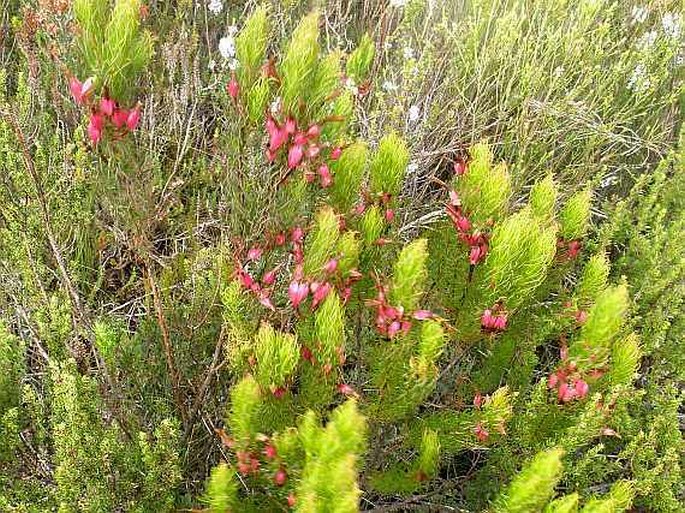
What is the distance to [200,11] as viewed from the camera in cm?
330

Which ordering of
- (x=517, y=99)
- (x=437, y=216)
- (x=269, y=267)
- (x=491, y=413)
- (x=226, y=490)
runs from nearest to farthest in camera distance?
(x=226, y=490) → (x=491, y=413) → (x=269, y=267) → (x=437, y=216) → (x=517, y=99)

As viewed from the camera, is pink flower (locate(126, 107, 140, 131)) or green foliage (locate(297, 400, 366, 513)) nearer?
green foliage (locate(297, 400, 366, 513))

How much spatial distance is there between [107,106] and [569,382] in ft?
3.93

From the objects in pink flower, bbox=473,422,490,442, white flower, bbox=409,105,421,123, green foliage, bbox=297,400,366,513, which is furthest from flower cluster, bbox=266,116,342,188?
white flower, bbox=409,105,421,123

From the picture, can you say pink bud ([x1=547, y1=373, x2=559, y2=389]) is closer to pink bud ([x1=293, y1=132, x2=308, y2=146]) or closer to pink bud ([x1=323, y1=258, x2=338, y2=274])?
pink bud ([x1=323, y1=258, x2=338, y2=274])

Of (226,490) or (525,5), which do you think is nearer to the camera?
(226,490)

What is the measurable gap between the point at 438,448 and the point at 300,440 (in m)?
0.35

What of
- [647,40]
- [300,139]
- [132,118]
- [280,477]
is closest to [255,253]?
[300,139]

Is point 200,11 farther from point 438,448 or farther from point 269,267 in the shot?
point 438,448

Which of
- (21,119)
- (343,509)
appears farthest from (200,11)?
(343,509)

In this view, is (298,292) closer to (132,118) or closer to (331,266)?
(331,266)

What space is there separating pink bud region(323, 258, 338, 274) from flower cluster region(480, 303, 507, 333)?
36 cm

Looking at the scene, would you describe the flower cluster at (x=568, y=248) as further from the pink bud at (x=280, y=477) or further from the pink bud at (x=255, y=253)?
the pink bud at (x=280, y=477)

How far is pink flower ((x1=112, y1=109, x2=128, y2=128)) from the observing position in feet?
4.81
